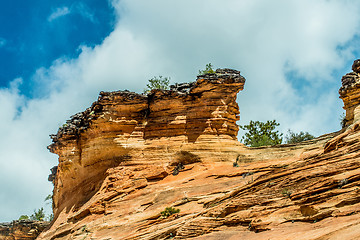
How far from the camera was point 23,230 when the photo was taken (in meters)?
33.7

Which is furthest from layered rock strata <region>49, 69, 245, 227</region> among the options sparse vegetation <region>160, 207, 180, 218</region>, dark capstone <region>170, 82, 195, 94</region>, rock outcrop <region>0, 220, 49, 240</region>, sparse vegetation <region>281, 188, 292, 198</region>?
rock outcrop <region>0, 220, 49, 240</region>

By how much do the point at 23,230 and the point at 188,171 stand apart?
66.8ft

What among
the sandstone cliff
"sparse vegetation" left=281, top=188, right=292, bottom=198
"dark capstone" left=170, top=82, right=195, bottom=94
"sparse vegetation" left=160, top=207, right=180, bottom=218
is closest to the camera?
the sandstone cliff

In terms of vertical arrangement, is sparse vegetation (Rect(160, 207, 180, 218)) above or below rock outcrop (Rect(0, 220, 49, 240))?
below

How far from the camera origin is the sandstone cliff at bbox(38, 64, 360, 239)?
12.1m

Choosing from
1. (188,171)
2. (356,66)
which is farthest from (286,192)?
(356,66)

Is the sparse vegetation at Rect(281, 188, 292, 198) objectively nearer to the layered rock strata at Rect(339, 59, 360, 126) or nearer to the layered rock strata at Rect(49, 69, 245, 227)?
the layered rock strata at Rect(49, 69, 245, 227)

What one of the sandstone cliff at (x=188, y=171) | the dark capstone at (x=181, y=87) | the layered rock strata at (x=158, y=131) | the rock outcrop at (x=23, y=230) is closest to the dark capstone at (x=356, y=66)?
the sandstone cliff at (x=188, y=171)

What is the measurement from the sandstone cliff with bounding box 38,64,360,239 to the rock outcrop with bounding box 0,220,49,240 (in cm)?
755

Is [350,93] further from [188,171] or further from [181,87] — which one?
[188,171]

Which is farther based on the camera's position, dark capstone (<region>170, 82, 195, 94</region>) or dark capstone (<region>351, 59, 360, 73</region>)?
dark capstone (<region>170, 82, 195, 94</region>)

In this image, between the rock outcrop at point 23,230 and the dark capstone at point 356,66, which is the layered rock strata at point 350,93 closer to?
the dark capstone at point 356,66

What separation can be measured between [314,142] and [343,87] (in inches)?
165

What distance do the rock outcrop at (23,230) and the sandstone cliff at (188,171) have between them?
Answer: 24.8ft
